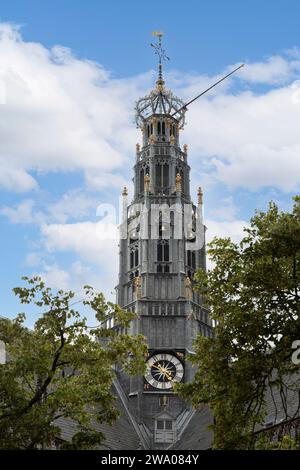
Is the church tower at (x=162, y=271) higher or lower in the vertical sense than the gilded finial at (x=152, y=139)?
lower

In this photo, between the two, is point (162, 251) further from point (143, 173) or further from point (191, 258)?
point (143, 173)

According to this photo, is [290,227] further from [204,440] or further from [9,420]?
[204,440]

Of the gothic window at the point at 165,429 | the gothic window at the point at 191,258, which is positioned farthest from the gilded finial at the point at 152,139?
the gothic window at the point at 165,429

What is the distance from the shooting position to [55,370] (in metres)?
30.0

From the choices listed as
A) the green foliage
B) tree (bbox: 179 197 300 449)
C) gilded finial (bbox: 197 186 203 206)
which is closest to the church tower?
gilded finial (bbox: 197 186 203 206)

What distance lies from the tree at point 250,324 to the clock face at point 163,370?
36767 mm

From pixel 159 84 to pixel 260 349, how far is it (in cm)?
6043

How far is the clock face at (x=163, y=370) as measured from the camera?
6969cm

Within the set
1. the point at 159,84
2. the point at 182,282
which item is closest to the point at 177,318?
the point at 182,282

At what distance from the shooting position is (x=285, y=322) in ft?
100

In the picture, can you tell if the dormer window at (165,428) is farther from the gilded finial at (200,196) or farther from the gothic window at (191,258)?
the gilded finial at (200,196)

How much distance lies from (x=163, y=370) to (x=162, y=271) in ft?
31.3

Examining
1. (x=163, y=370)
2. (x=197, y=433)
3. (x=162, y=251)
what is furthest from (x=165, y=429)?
(x=162, y=251)
